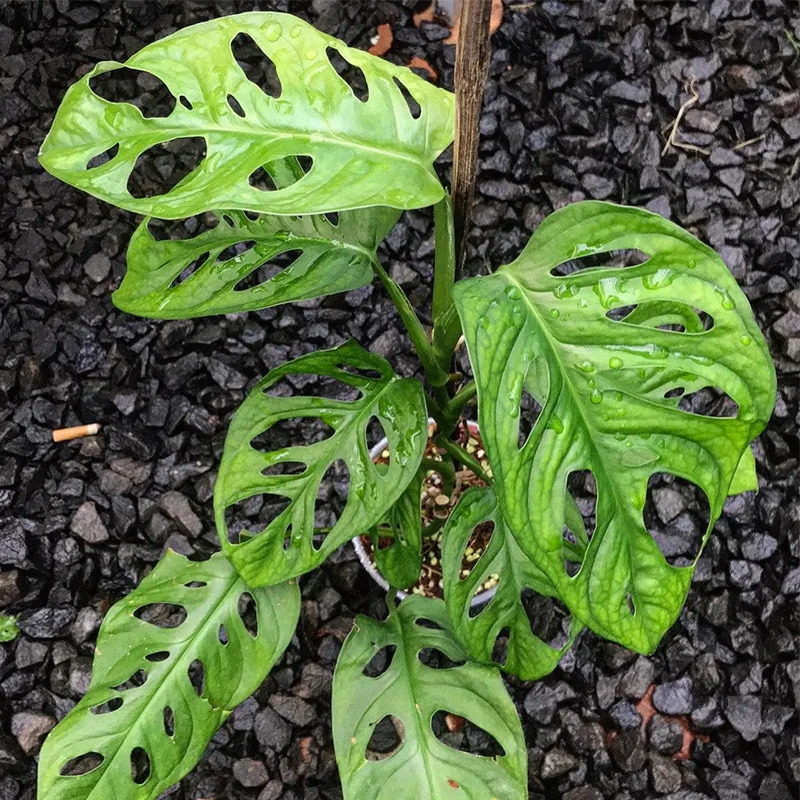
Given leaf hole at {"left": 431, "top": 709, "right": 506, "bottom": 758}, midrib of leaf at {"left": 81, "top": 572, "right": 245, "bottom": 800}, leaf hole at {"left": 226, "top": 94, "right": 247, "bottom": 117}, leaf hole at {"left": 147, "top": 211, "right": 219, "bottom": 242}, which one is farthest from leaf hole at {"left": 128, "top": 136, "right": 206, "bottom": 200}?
leaf hole at {"left": 431, "top": 709, "right": 506, "bottom": 758}

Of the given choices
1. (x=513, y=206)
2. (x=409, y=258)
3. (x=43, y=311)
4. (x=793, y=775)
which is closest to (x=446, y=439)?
(x=409, y=258)

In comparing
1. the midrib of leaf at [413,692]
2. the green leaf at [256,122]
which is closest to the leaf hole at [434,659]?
the midrib of leaf at [413,692]

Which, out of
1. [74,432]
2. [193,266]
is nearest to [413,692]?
[193,266]

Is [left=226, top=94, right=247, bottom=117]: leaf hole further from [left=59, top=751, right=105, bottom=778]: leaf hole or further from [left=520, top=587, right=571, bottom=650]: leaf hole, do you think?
[left=59, top=751, right=105, bottom=778]: leaf hole

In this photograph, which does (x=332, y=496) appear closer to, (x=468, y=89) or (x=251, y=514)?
(x=251, y=514)

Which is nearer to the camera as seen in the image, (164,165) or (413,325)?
(413,325)

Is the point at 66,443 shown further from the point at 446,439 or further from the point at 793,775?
the point at 793,775
